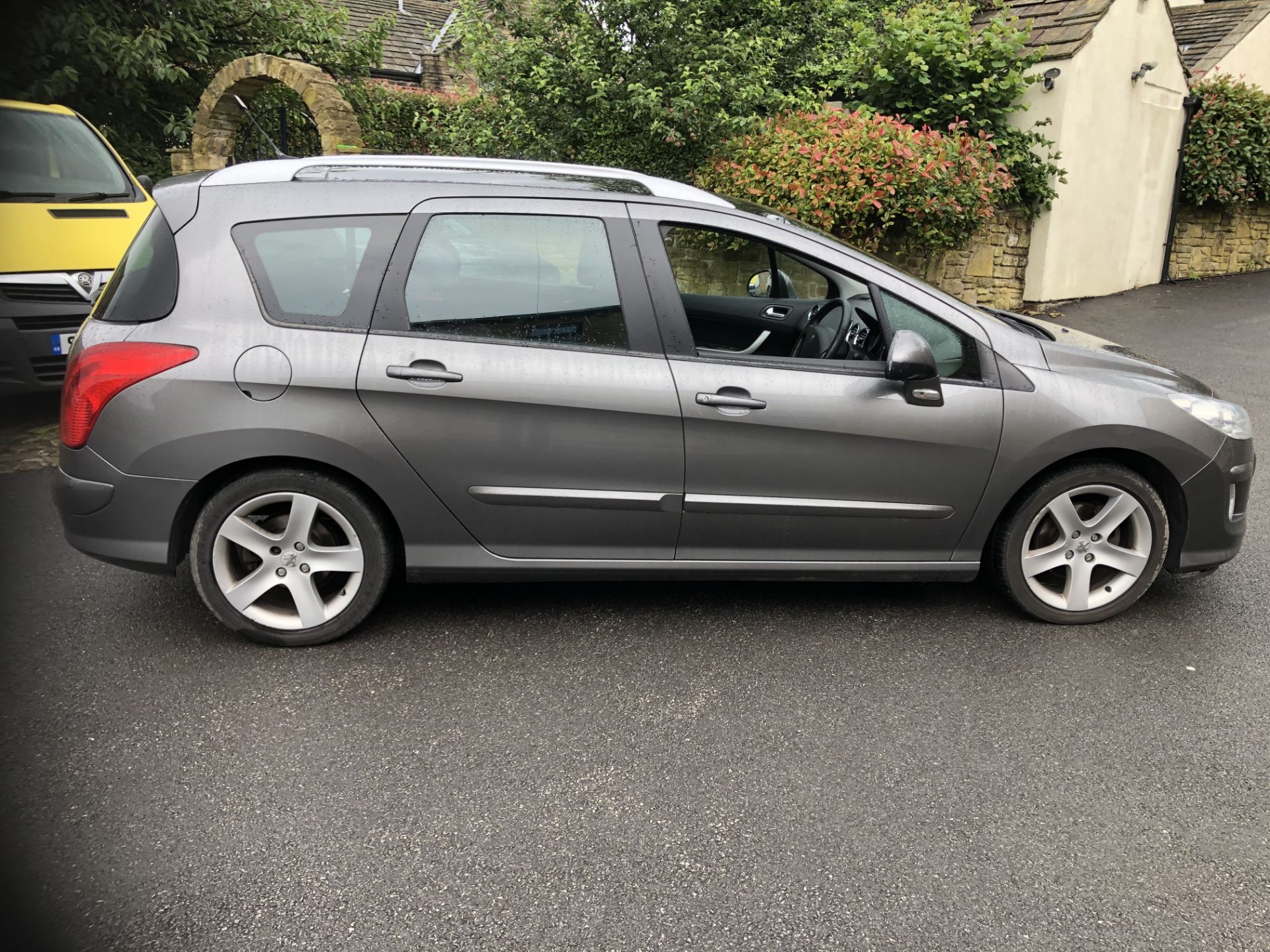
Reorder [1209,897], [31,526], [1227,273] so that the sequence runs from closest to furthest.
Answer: [1209,897], [31,526], [1227,273]

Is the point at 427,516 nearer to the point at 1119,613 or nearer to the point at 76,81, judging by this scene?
the point at 1119,613

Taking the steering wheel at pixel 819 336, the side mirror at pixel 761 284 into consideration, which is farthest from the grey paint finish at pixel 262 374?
the side mirror at pixel 761 284

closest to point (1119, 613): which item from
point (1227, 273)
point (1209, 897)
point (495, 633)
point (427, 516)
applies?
point (1209, 897)

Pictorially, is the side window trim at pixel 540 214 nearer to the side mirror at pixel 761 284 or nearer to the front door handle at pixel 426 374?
the front door handle at pixel 426 374

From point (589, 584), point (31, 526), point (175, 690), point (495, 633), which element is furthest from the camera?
point (31, 526)

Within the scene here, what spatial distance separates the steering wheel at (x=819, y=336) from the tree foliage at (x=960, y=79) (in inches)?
282

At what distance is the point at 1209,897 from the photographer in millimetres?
2430

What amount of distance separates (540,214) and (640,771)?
6.59 ft

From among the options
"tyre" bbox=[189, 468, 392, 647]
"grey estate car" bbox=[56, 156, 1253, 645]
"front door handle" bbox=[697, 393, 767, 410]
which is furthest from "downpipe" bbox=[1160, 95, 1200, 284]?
"tyre" bbox=[189, 468, 392, 647]

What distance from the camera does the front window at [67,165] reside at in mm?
6629

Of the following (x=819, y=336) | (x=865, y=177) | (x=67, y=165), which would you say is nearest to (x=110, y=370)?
(x=819, y=336)

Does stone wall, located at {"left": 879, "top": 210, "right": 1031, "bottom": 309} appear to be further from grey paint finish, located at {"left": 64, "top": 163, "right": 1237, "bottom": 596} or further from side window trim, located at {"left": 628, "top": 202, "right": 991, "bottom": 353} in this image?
grey paint finish, located at {"left": 64, "top": 163, "right": 1237, "bottom": 596}

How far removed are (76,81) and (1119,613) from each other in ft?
34.5

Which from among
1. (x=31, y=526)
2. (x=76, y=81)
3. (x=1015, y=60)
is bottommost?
(x=31, y=526)
